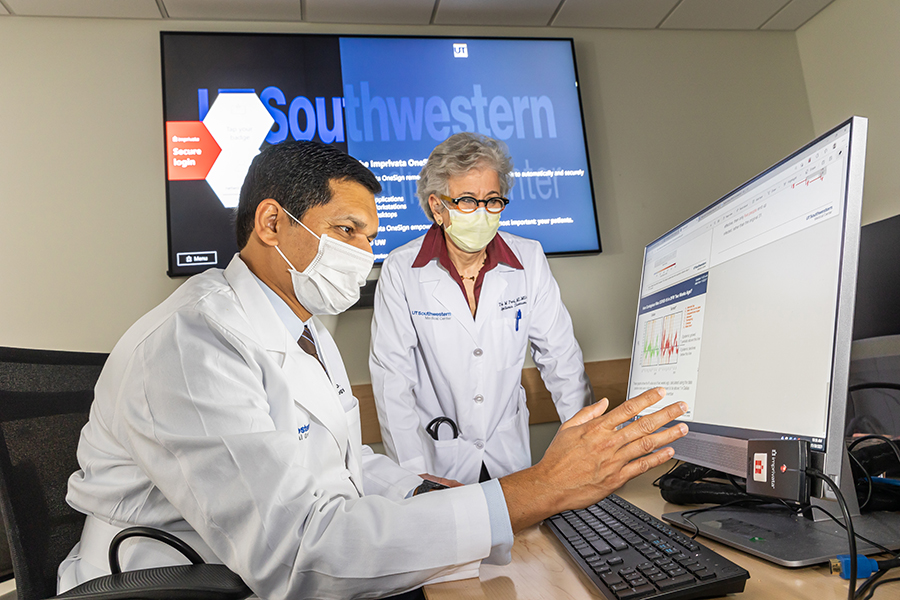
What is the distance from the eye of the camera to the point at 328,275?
43.1 inches

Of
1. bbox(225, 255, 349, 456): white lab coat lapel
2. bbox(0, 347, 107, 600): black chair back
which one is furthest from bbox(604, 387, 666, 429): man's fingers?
bbox(0, 347, 107, 600): black chair back

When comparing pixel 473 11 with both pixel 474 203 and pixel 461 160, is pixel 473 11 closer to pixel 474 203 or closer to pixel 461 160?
pixel 461 160

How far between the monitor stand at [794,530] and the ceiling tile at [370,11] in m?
2.20

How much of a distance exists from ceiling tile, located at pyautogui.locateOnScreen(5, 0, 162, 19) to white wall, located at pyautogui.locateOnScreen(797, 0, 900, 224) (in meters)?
2.93

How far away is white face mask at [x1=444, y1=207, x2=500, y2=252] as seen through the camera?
5.65 feet

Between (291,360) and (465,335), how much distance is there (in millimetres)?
874

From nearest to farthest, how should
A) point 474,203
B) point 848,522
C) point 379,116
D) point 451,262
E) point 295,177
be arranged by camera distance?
point 848,522 → point 295,177 → point 474,203 → point 451,262 → point 379,116

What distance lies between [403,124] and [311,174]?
131cm

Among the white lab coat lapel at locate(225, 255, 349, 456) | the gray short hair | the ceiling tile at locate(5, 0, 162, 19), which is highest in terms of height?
the ceiling tile at locate(5, 0, 162, 19)

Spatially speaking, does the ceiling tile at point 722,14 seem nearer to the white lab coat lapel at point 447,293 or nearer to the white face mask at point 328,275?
the white lab coat lapel at point 447,293

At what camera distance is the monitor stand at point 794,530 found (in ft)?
2.10

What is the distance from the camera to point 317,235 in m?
1.10

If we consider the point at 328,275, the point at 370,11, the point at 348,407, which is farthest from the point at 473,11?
the point at 348,407

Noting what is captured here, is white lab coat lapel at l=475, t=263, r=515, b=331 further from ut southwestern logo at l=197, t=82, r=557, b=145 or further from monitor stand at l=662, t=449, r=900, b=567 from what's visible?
monitor stand at l=662, t=449, r=900, b=567
